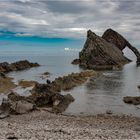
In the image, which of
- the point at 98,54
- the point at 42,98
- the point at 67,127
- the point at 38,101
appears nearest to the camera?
the point at 67,127

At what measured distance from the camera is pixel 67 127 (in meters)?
27.6

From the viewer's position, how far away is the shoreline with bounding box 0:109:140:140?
22.4 meters

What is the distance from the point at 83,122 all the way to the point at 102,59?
109m

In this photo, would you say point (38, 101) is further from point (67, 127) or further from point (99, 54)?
point (99, 54)

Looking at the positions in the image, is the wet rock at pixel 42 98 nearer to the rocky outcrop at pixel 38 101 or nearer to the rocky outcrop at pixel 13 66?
the rocky outcrop at pixel 38 101

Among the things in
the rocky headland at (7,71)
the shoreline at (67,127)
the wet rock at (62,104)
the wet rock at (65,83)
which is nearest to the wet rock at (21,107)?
the shoreline at (67,127)

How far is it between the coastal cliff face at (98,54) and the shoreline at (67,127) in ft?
326

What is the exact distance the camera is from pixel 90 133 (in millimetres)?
23594

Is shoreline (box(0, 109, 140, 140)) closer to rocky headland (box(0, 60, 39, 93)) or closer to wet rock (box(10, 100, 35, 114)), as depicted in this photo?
wet rock (box(10, 100, 35, 114))

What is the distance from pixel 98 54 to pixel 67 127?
115730 mm

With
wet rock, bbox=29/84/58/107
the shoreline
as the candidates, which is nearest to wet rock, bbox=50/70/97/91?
wet rock, bbox=29/84/58/107

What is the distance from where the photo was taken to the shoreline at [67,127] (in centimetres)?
2244

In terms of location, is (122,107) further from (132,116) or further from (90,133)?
(90,133)

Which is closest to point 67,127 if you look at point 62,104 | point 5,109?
point 5,109
